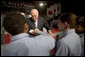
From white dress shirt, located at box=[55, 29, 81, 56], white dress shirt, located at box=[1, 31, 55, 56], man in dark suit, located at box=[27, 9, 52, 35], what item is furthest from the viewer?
man in dark suit, located at box=[27, 9, 52, 35]

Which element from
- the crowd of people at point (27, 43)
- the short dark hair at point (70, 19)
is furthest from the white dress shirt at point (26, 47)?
the short dark hair at point (70, 19)

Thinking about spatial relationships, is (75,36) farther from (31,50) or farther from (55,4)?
(55,4)

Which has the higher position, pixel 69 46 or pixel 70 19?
pixel 70 19

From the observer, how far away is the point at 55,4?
818 cm

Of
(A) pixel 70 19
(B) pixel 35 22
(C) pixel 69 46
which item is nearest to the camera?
(C) pixel 69 46

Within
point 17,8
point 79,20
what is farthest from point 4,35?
point 79,20

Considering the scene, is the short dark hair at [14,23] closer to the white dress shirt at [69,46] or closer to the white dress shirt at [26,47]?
the white dress shirt at [26,47]

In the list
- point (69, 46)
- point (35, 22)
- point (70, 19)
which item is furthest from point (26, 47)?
point (35, 22)

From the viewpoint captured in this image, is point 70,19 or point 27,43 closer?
point 27,43

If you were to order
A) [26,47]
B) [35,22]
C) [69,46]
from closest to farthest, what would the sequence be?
[26,47] → [69,46] → [35,22]

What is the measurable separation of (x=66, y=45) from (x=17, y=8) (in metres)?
4.98

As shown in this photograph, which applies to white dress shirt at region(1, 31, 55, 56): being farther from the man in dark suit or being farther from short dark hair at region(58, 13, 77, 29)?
the man in dark suit

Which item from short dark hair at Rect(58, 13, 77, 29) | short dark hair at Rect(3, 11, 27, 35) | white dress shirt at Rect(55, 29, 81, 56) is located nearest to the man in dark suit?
short dark hair at Rect(58, 13, 77, 29)

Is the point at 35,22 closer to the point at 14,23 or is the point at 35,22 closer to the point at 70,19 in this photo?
the point at 70,19
